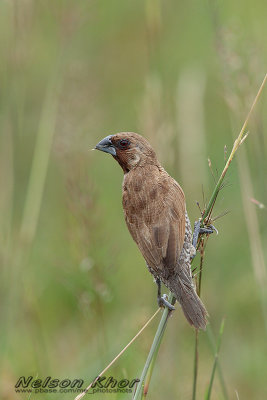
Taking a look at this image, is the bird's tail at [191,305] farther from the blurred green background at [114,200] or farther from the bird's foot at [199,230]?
the blurred green background at [114,200]

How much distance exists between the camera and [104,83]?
1034 cm

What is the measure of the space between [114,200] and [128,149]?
12.4 feet

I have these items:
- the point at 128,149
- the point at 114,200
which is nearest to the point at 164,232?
the point at 128,149

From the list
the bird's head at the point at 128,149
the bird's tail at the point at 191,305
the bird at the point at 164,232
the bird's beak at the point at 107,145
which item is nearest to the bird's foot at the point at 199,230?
the bird at the point at 164,232

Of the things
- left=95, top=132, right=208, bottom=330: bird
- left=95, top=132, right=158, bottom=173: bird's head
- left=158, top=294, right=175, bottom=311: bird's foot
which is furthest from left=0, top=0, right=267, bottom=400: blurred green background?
left=158, top=294, right=175, bottom=311: bird's foot

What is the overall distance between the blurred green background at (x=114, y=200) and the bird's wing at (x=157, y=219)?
186 millimetres

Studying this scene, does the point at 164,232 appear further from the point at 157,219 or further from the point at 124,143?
the point at 124,143

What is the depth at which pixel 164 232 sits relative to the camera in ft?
12.9

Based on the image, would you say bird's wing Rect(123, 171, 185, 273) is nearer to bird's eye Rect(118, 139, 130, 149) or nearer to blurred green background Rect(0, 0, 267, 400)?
blurred green background Rect(0, 0, 267, 400)

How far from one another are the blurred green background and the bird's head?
71 mm

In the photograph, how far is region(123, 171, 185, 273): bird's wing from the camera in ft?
12.8

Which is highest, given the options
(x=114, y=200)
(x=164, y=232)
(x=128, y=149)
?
(x=128, y=149)

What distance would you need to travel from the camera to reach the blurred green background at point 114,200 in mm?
4289

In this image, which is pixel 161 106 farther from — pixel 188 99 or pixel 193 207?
pixel 193 207
